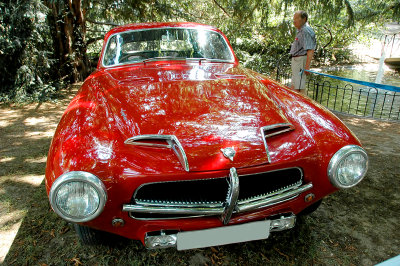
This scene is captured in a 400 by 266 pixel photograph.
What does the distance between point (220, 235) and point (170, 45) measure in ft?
7.59

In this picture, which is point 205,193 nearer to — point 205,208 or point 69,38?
point 205,208

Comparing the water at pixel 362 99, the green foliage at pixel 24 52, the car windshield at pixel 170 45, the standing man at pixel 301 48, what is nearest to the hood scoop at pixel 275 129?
the car windshield at pixel 170 45

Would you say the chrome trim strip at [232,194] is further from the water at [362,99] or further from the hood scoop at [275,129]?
the water at [362,99]

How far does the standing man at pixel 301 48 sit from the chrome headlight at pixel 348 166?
10.8ft

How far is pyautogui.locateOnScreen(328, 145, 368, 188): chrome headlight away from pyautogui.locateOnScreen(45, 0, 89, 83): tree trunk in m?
7.34

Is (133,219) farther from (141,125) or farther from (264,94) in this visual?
(264,94)

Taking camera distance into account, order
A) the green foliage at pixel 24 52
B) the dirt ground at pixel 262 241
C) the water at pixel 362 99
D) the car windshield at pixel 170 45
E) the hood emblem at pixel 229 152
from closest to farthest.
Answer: the hood emblem at pixel 229 152
the dirt ground at pixel 262 241
the car windshield at pixel 170 45
the water at pixel 362 99
the green foliage at pixel 24 52

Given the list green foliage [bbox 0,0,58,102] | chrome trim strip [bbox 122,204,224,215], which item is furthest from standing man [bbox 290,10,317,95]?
green foliage [bbox 0,0,58,102]

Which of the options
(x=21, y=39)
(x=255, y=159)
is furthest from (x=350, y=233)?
(x=21, y=39)

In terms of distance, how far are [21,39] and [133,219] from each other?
625cm

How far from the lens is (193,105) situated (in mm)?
1968

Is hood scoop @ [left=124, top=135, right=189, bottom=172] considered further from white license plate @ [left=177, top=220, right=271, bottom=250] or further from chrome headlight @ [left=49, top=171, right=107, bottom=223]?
white license plate @ [left=177, top=220, right=271, bottom=250]

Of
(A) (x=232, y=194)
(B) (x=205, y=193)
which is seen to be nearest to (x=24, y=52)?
(B) (x=205, y=193)

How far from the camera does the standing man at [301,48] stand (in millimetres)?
4535
